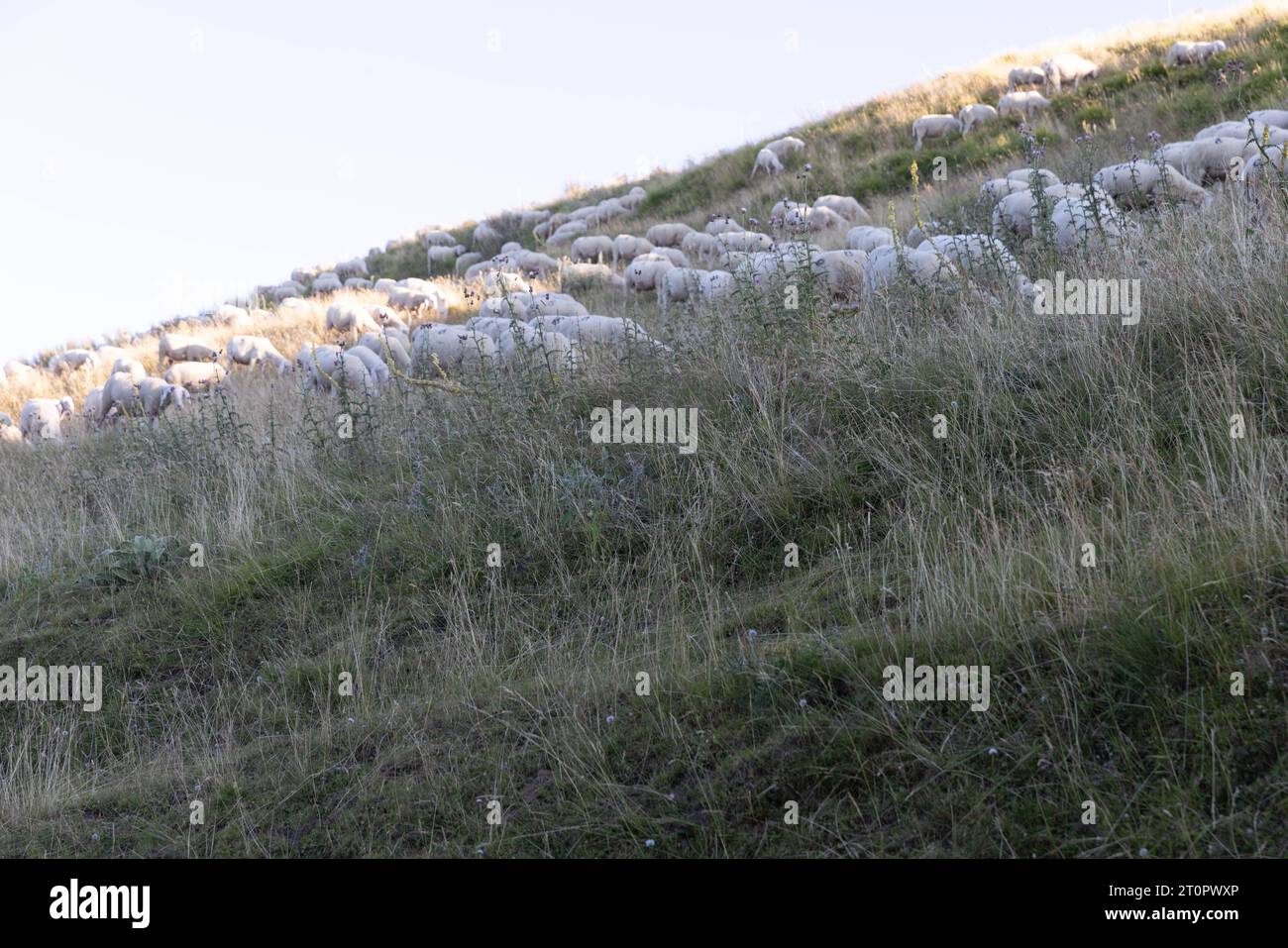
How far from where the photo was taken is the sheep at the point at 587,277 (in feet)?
59.4

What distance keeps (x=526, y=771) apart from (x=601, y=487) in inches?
101

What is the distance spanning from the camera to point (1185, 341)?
5.95m

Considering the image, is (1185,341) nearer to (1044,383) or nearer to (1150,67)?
(1044,383)

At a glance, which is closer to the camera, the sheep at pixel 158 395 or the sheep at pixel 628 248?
the sheep at pixel 158 395

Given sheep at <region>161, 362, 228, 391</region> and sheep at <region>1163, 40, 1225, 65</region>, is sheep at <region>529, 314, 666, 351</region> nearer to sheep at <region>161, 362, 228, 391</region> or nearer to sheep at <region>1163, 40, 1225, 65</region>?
sheep at <region>161, 362, 228, 391</region>

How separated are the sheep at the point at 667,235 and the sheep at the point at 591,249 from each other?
3.21 ft

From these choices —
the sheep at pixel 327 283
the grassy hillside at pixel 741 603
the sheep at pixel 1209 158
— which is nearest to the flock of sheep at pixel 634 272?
the sheep at pixel 1209 158

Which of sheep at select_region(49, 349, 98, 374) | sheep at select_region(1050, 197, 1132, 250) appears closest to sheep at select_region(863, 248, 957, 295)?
sheep at select_region(1050, 197, 1132, 250)

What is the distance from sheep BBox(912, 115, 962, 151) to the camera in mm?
21875

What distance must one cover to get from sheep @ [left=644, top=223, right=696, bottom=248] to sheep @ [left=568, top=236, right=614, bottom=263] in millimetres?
978

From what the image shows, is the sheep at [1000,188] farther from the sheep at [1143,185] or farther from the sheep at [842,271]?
the sheep at [842,271]

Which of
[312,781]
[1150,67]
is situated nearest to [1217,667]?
[312,781]

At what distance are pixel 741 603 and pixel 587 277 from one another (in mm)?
13878

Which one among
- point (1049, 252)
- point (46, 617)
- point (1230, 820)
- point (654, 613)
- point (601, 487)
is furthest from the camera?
point (1049, 252)
